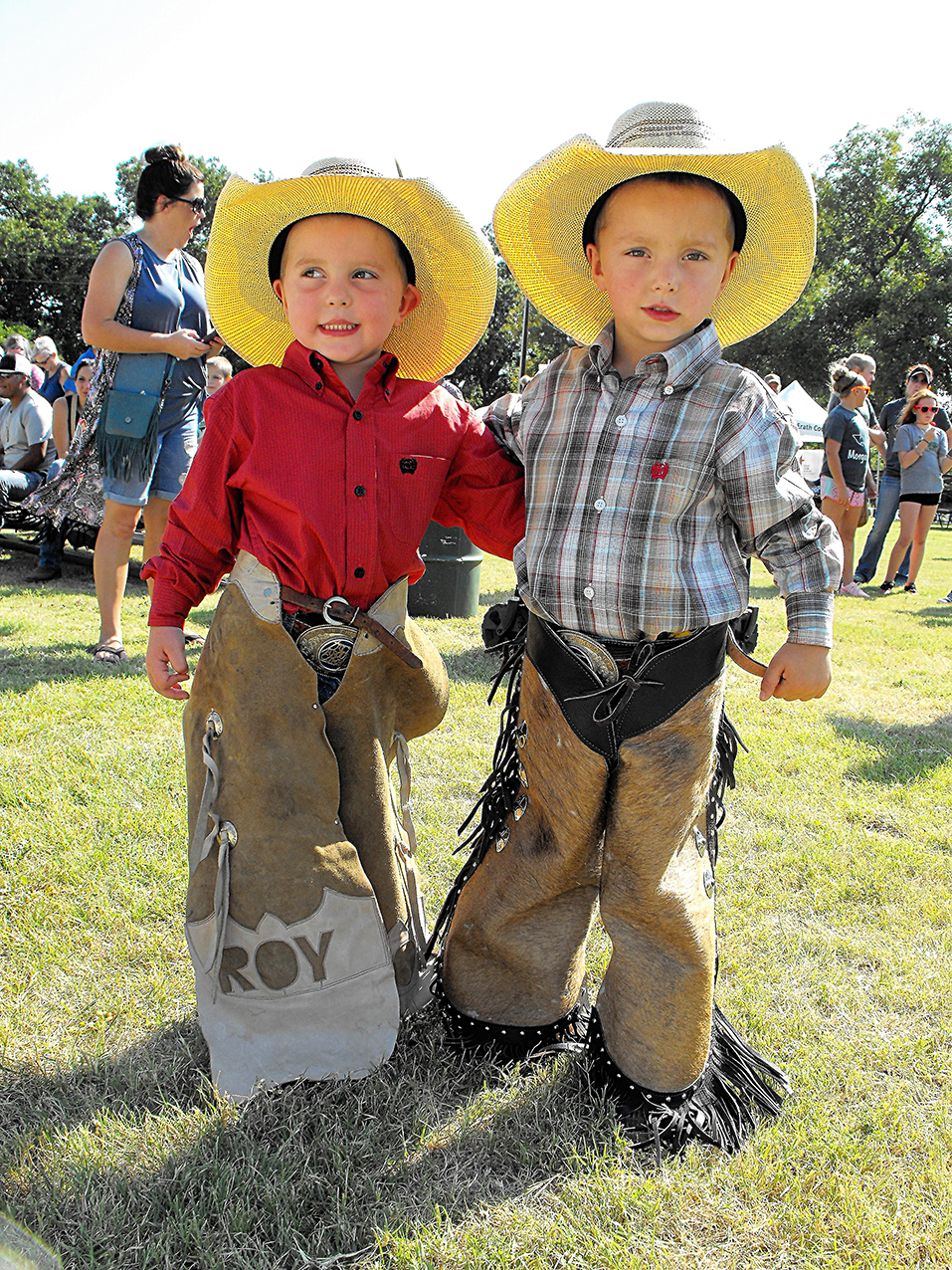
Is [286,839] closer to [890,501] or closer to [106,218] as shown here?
[890,501]

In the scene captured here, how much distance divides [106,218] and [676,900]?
60.1 metres

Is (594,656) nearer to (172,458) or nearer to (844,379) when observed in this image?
(172,458)

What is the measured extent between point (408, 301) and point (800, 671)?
1.15 m

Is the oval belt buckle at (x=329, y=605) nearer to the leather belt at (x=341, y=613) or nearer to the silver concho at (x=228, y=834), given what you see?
the leather belt at (x=341, y=613)

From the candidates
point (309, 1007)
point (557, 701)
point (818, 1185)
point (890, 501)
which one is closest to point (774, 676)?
point (557, 701)

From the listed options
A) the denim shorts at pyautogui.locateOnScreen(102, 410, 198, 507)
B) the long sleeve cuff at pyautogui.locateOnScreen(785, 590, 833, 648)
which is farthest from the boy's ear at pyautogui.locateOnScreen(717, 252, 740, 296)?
the denim shorts at pyautogui.locateOnScreen(102, 410, 198, 507)

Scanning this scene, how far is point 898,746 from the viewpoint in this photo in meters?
4.21

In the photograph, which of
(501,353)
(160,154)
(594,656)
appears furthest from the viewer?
(501,353)

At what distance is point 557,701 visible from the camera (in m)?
1.83

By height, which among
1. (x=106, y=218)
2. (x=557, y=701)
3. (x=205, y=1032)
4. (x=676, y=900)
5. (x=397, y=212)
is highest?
(x=106, y=218)

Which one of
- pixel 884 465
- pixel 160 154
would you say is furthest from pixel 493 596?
pixel 884 465

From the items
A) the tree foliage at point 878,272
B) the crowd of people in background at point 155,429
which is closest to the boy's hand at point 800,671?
the crowd of people in background at point 155,429

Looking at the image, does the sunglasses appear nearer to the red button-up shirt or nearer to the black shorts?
the red button-up shirt

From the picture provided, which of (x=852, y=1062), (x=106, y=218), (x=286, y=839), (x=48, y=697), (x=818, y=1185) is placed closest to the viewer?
(x=818, y=1185)
